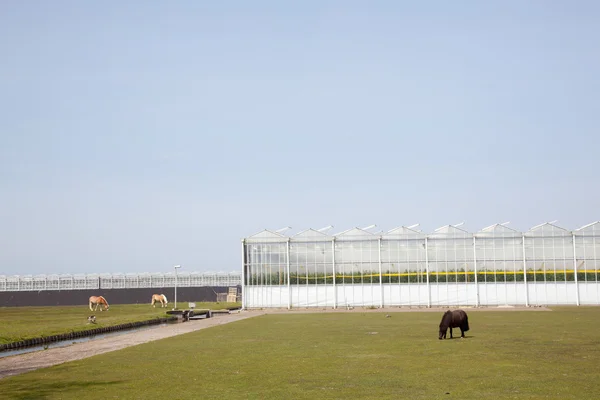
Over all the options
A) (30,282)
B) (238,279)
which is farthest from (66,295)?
(238,279)

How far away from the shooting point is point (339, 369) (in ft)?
67.6

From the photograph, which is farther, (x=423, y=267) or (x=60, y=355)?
(x=423, y=267)

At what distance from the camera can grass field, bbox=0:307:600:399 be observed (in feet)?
54.4

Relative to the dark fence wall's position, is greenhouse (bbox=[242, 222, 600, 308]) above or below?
above

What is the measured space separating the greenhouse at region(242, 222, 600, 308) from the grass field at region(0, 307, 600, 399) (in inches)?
1317

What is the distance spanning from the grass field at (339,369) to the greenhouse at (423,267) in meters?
33.5

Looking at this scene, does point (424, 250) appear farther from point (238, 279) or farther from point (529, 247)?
point (238, 279)

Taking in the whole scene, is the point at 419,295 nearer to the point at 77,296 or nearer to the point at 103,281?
the point at 77,296

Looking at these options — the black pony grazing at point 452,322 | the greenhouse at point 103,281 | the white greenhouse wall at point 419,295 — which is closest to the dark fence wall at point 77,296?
the greenhouse at point 103,281

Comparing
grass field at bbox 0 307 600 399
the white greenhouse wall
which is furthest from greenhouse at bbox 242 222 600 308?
grass field at bbox 0 307 600 399

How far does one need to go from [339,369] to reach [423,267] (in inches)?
1865

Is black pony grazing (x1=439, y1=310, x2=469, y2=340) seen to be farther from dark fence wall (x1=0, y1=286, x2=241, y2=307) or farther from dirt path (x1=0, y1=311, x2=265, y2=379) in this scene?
dark fence wall (x1=0, y1=286, x2=241, y2=307)

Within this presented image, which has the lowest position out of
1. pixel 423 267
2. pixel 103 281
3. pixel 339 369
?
pixel 339 369

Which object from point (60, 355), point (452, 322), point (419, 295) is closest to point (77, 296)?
point (419, 295)
